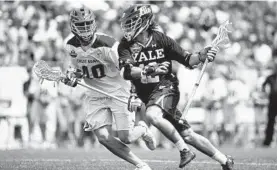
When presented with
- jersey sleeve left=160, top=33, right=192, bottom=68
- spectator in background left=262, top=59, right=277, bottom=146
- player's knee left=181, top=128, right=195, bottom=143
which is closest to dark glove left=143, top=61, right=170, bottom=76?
jersey sleeve left=160, top=33, right=192, bottom=68

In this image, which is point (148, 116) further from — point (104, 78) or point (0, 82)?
point (0, 82)

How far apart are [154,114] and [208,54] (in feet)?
3.14

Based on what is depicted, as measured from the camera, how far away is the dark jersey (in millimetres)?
7973

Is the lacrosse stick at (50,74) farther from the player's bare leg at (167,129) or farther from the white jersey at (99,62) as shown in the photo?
the player's bare leg at (167,129)

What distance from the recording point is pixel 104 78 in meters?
8.57

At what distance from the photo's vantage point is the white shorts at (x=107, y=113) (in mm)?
8398

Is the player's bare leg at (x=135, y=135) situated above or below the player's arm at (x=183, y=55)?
below

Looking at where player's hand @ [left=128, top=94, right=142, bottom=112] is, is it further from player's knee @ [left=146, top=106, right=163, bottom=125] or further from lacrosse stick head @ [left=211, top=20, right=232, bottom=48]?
lacrosse stick head @ [left=211, top=20, right=232, bottom=48]

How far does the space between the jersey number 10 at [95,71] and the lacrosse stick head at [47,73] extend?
0.95ft

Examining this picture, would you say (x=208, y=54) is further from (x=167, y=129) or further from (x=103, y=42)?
(x=103, y=42)

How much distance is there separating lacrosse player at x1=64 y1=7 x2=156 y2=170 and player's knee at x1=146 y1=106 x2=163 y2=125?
0.60 meters

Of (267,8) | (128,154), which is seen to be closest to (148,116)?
(128,154)

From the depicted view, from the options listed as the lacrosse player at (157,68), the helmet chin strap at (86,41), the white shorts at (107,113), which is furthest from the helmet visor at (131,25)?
the white shorts at (107,113)

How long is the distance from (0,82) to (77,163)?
6.09 metres
